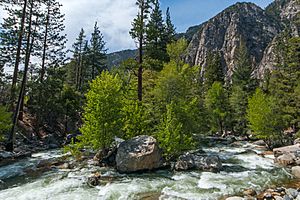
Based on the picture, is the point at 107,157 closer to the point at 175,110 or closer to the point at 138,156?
the point at 138,156

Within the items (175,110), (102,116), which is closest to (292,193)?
(175,110)

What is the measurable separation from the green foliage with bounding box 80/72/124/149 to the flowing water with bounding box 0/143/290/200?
1808 mm

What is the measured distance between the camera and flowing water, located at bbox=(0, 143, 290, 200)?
40.2 feet

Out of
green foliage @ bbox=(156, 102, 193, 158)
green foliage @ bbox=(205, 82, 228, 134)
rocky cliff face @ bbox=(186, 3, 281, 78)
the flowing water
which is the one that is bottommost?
the flowing water

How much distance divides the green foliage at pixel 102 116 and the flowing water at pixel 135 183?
181 cm

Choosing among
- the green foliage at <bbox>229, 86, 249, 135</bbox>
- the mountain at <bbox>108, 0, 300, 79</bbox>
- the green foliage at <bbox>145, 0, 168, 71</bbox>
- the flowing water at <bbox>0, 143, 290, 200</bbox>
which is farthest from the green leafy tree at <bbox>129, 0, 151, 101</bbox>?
the mountain at <bbox>108, 0, 300, 79</bbox>

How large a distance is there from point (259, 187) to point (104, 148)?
9.43m

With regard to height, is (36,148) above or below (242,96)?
below

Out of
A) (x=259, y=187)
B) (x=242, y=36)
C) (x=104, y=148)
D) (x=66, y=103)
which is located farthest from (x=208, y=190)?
(x=242, y=36)

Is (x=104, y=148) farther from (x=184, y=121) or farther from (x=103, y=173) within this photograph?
(x=184, y=121)

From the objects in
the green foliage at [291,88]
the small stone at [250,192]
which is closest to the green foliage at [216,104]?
the green foliage at [291,88]

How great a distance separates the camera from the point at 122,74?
118ft

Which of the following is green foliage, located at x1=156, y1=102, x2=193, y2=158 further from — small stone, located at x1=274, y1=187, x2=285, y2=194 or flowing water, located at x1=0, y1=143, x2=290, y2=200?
small stone, located at x1=274, y1=187, x2=285, y2=194

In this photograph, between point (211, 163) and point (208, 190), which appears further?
point (211, 163)
